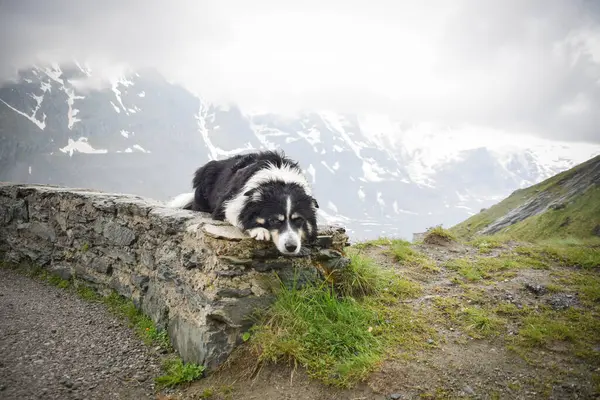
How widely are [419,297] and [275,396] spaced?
3.32 meters

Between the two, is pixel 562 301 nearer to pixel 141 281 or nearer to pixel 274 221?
pixel 274 221

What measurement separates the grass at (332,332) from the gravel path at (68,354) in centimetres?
184

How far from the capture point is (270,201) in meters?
5.23

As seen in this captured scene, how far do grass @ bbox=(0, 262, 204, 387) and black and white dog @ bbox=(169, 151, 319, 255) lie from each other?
214 cm

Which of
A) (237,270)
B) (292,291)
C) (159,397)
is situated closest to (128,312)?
(159,397)

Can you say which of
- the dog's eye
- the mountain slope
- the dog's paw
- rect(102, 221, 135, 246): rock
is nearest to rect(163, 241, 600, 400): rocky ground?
the dog's paw

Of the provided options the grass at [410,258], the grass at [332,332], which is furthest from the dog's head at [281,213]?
the grass at [410,258]

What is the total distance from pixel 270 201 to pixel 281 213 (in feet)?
0.89

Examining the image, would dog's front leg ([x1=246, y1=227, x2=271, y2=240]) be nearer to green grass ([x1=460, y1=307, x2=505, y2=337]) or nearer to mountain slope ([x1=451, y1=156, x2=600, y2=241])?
green grass ([x1=460, y1=307, x2=505, y2=337])

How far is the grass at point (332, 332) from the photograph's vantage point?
4180mm

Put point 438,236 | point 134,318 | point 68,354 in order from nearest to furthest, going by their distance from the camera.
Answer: point 68,354 → point 134,318 → point 438,236

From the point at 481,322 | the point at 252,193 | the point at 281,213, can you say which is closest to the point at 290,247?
the point at 281,213

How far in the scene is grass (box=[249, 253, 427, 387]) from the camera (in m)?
4.18

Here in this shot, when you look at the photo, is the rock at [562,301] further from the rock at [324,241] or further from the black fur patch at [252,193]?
the black fur patch at [252,193]
